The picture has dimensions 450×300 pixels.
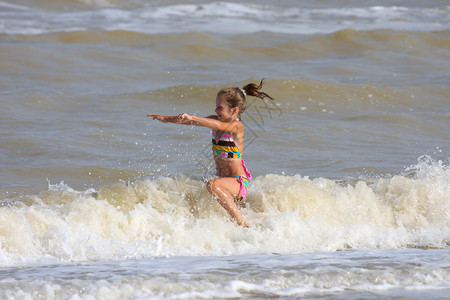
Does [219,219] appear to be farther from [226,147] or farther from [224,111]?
[224,111]

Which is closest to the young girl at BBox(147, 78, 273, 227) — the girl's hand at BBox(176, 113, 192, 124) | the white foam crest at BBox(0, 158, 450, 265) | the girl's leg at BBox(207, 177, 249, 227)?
the girl's leg at BBox(207, 177, 249, 227)

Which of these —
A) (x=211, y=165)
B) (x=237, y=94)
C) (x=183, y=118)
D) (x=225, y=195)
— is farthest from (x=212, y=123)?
(x=211, y=165)

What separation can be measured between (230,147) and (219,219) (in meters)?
0.61

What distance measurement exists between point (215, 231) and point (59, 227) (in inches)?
48.7

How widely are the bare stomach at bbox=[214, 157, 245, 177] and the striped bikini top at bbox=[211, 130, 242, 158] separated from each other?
1.5 inches

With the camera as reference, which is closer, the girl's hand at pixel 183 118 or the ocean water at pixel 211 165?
the ocean water at pixel 211 165

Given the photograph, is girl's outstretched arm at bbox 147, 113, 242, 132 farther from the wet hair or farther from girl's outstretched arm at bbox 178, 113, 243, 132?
the wet hair

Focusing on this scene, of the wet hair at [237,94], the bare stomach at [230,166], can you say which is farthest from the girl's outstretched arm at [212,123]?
the bare stomach at [230,166]

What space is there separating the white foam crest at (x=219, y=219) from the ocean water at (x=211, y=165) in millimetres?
17

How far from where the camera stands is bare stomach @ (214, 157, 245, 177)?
577 cm

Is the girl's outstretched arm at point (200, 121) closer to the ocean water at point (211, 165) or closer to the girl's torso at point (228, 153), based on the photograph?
the girl's torso at point (228, 153)

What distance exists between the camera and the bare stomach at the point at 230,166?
5773mm

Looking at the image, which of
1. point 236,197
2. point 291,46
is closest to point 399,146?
point 236,197

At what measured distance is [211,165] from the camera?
716 cm
